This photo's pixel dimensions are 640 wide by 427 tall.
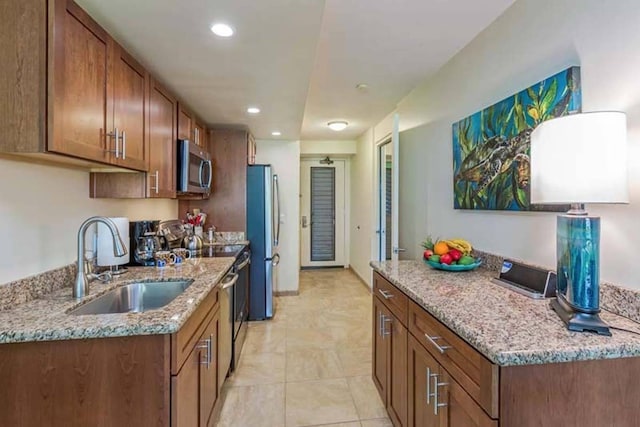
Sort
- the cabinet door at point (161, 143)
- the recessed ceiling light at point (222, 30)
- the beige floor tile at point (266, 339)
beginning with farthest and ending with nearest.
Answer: the beige floor tile at point (266, 339) → the cabinet door at point (161, 143) → the recessed ceiling light at point (222, 30)

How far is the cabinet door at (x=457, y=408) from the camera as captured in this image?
102 centimetres

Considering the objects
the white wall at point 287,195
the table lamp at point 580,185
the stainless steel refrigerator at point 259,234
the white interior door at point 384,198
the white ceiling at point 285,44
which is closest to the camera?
the table lamp at point 580,185

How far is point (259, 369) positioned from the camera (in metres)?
2.66

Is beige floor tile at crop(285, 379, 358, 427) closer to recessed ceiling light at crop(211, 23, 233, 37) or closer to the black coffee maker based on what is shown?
the black coffee maker

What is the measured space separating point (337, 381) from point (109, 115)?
7.27ft

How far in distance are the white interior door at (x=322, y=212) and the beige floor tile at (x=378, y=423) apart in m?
4.54

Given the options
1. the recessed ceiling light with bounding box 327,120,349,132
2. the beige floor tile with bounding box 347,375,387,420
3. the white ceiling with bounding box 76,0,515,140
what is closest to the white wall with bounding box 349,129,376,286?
the recessed ceiling light with bounding box 327,120,349,132

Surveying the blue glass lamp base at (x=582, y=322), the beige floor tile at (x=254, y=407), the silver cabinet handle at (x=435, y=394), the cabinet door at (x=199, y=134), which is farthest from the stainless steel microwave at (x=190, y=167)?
the blue glass lamp base at (x=582, y=322)

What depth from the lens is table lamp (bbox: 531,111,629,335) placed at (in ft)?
3.41

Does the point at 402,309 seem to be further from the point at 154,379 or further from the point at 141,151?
the point at 141,151

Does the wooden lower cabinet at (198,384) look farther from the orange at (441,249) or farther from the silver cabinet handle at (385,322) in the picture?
the orange at (441,249)

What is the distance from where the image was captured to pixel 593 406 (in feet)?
3.23

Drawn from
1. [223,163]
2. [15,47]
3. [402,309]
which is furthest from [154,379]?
[223,163]

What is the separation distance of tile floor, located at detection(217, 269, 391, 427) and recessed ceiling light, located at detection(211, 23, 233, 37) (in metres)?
2.17
